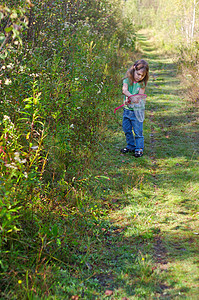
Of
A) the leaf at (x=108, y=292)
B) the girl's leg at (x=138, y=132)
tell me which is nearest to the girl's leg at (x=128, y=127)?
the girl's leg at (x=138, y=132)

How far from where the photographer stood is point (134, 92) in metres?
5.31

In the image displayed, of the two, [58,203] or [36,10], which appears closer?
[58,203]

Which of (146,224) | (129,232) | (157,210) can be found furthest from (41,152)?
(157,210)

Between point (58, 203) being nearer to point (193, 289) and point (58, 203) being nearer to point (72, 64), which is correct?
point (193, 289)

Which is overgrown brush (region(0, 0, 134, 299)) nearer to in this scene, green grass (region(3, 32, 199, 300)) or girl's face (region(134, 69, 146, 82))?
green grass (region(3, 32, 199, 300))

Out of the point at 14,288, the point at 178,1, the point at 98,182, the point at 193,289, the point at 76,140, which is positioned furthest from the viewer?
the point at 178,1

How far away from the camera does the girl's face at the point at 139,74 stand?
16.7 ft

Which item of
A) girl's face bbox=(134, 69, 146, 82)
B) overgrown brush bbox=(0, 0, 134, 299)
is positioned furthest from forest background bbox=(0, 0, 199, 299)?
girl's face bbox=(134, 69, 146, 82)

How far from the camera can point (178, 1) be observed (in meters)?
19.1

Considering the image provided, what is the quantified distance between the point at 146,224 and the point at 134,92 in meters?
2.75

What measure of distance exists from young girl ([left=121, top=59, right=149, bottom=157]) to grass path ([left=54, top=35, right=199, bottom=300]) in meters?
0.26

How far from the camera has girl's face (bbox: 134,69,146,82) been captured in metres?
5.09

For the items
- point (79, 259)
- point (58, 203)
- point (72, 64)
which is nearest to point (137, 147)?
point (72, 64)

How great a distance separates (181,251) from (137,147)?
105 inches
